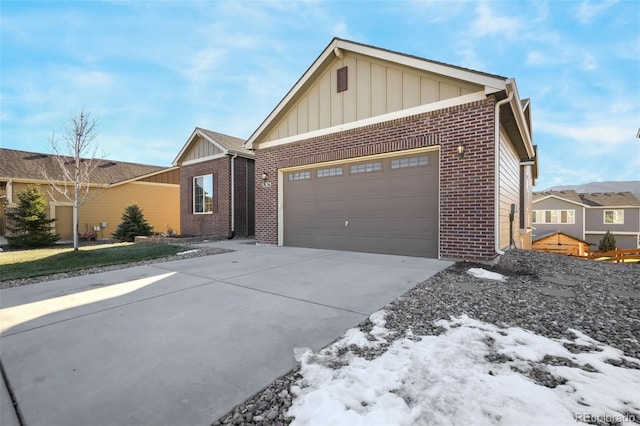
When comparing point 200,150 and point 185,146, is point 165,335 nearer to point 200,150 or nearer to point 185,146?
point 200,150

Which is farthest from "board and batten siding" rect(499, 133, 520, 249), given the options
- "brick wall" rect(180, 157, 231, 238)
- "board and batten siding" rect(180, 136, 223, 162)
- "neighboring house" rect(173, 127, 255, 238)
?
"board and batten siding" rect(180, 136, 223, 162)

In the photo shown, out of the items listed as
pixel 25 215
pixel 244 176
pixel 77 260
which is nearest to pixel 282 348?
pixel 77 260

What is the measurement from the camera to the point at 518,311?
10.2ft

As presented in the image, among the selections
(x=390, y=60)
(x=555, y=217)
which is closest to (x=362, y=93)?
(x=390, y=60)

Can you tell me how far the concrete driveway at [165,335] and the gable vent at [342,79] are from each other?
5.15 meters

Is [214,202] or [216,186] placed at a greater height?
[216,186]

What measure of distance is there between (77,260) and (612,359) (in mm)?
9692

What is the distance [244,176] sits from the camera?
12.5 meters

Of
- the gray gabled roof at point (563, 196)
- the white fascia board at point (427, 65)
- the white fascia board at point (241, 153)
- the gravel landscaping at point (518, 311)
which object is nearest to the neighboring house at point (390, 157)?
the white fascia board at point (427, 65)

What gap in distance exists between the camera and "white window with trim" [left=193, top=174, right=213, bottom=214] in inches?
508

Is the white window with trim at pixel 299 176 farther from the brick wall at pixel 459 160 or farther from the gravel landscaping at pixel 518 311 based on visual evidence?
the gravel landscaping at pixel 518 311

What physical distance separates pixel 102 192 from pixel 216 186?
8.85 meters

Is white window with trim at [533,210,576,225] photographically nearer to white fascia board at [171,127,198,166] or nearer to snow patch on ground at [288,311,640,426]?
white fascia board at [171,127,198,166]

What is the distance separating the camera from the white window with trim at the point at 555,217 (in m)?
29.9
